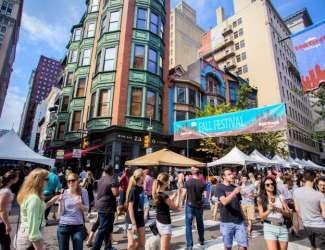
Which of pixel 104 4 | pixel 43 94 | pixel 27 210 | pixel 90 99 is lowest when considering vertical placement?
pixel 27 210

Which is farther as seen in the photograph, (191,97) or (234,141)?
(191,97)

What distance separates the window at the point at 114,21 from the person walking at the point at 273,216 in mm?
22620

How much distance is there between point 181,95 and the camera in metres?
26.1

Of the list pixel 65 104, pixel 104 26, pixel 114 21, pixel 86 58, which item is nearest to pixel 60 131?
pixel 65 104

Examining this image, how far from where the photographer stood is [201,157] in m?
27.6

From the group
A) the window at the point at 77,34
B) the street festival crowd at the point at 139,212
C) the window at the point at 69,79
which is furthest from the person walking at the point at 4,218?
the window at the point at 77,34

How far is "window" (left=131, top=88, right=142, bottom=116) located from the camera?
20969mm

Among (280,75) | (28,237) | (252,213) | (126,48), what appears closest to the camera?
(28,237)

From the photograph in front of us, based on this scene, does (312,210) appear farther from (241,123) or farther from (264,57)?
(264,57)

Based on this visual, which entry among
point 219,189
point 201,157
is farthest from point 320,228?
point 201,157

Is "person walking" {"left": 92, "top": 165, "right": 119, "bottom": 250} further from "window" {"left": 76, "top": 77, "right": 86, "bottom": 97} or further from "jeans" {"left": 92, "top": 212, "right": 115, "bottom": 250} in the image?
"window" {"left": 76, "top": 77, "right": 86, "bottom": 97}

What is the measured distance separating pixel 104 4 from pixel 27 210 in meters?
27.6

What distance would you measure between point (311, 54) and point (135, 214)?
571cm

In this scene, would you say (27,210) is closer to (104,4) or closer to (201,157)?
(201,157)
